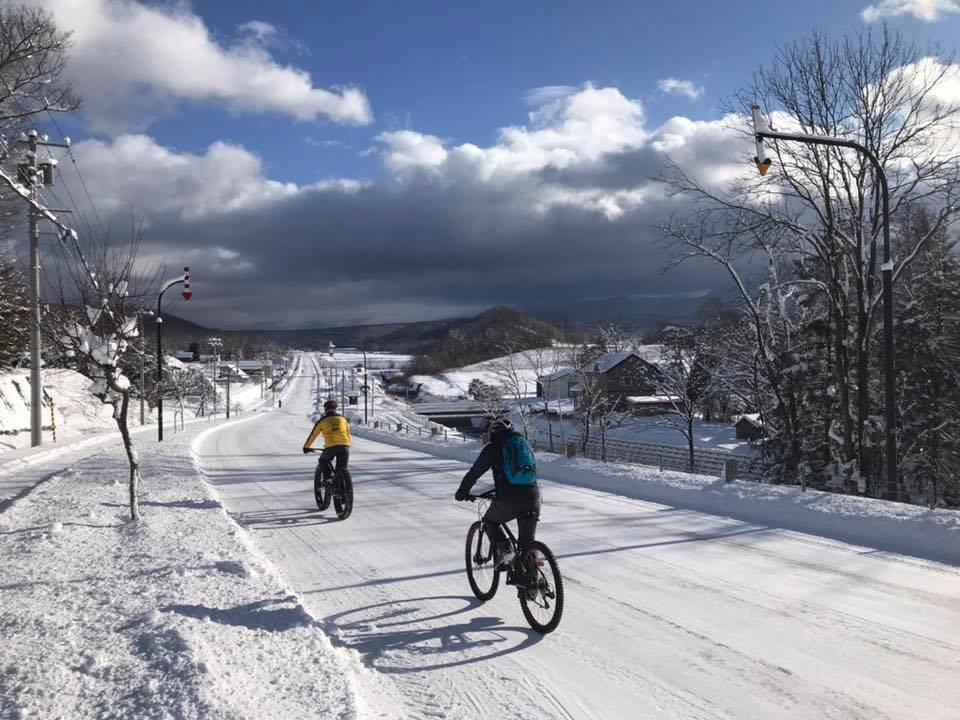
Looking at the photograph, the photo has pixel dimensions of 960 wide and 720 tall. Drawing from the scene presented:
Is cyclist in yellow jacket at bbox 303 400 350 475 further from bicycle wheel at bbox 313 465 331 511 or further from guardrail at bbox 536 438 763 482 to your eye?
guardrail at bbox 536 438 763 482

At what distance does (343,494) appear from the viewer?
11.6m

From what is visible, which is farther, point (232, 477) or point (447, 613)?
point (232, 477)

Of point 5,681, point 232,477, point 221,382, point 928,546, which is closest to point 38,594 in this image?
point 5,681

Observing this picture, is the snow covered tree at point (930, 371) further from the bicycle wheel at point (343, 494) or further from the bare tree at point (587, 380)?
the bicycle wheel at point (343, 494)

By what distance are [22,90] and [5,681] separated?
13640mm

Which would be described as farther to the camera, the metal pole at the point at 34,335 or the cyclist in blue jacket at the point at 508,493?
the metal pole at the point at 34,335

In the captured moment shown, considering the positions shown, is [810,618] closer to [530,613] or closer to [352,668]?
[530,613]

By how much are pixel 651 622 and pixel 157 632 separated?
418 centimetres

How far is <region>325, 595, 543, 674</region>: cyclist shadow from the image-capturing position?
17.4ft

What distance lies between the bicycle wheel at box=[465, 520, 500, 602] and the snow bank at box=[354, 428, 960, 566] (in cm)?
554

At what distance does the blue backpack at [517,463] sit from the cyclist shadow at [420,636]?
1321 millimetres

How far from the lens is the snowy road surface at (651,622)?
4.63 m

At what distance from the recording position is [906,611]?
6.32 metres

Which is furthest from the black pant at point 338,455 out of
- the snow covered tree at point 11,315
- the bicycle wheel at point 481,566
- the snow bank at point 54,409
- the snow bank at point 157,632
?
the snow covered tree at point 11,315
